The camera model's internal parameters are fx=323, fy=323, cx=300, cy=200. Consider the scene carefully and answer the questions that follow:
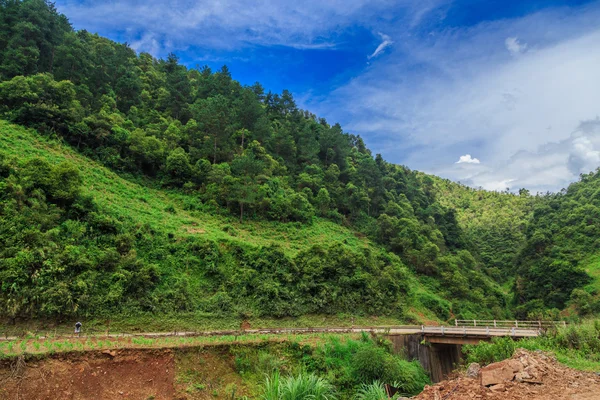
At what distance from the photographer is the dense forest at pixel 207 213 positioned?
21391 millimetres

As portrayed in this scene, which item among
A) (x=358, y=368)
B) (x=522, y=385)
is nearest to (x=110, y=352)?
(x=358, y=368)

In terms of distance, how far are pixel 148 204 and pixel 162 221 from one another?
4460mm

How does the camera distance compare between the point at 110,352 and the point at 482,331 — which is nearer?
the point at 110,352

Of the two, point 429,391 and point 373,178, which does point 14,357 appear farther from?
point 373,178

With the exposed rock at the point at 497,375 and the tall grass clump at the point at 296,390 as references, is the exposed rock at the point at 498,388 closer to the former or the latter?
the exposed rock at the point at 497,375

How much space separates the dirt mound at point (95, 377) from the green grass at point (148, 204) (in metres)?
14.3

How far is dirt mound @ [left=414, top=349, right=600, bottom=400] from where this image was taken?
7.61m

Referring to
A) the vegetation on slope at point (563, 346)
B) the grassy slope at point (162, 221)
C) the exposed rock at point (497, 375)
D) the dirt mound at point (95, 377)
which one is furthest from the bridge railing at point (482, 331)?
the dirt mound at point (95, 377)

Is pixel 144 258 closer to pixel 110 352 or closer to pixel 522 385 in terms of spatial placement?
pixel 110 352

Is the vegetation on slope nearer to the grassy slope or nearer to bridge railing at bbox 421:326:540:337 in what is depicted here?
bridge railing at bbox 421:326:540:337

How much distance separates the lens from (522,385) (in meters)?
8.31

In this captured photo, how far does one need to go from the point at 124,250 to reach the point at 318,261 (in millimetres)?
17089

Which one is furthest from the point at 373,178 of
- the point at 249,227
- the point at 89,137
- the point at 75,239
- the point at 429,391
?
the point at 429,391

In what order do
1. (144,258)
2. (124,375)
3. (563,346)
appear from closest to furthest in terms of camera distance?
(124,375)
(563,346)
(144,258)
